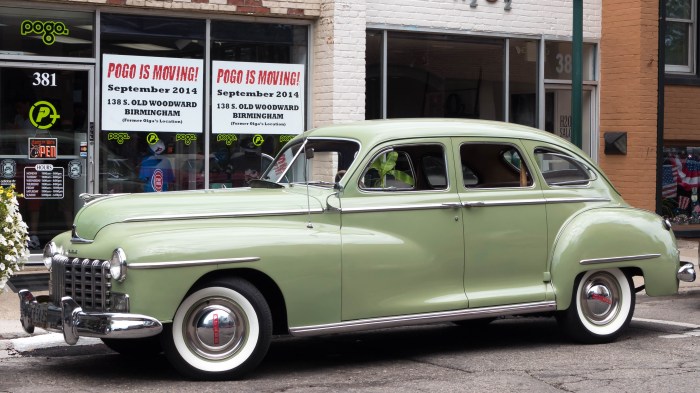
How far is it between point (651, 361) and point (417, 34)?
26.6ft

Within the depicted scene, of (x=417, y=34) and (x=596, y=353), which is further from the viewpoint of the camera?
(x=417, y=34)

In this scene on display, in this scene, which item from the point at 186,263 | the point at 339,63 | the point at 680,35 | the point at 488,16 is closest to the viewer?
the point at 186,263

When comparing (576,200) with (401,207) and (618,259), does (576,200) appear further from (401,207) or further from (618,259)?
(401,207)

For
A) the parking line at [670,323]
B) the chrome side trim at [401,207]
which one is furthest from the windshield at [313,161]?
the parking line at [670,323]

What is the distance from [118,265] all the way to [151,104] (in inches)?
258

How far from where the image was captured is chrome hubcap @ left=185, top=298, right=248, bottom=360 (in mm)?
7770

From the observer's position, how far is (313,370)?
8367 mm

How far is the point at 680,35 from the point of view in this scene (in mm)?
18188

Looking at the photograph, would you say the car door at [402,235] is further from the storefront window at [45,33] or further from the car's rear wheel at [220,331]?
the storefront window at [45,33]

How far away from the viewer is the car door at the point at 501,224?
8.93m

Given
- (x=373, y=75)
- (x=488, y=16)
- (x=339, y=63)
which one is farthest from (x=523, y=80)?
(x=339, y=63)

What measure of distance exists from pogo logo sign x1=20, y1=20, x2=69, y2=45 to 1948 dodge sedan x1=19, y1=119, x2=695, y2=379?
502cm

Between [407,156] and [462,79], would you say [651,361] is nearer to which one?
[407,156]

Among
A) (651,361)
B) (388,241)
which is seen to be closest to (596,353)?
(651,361)
